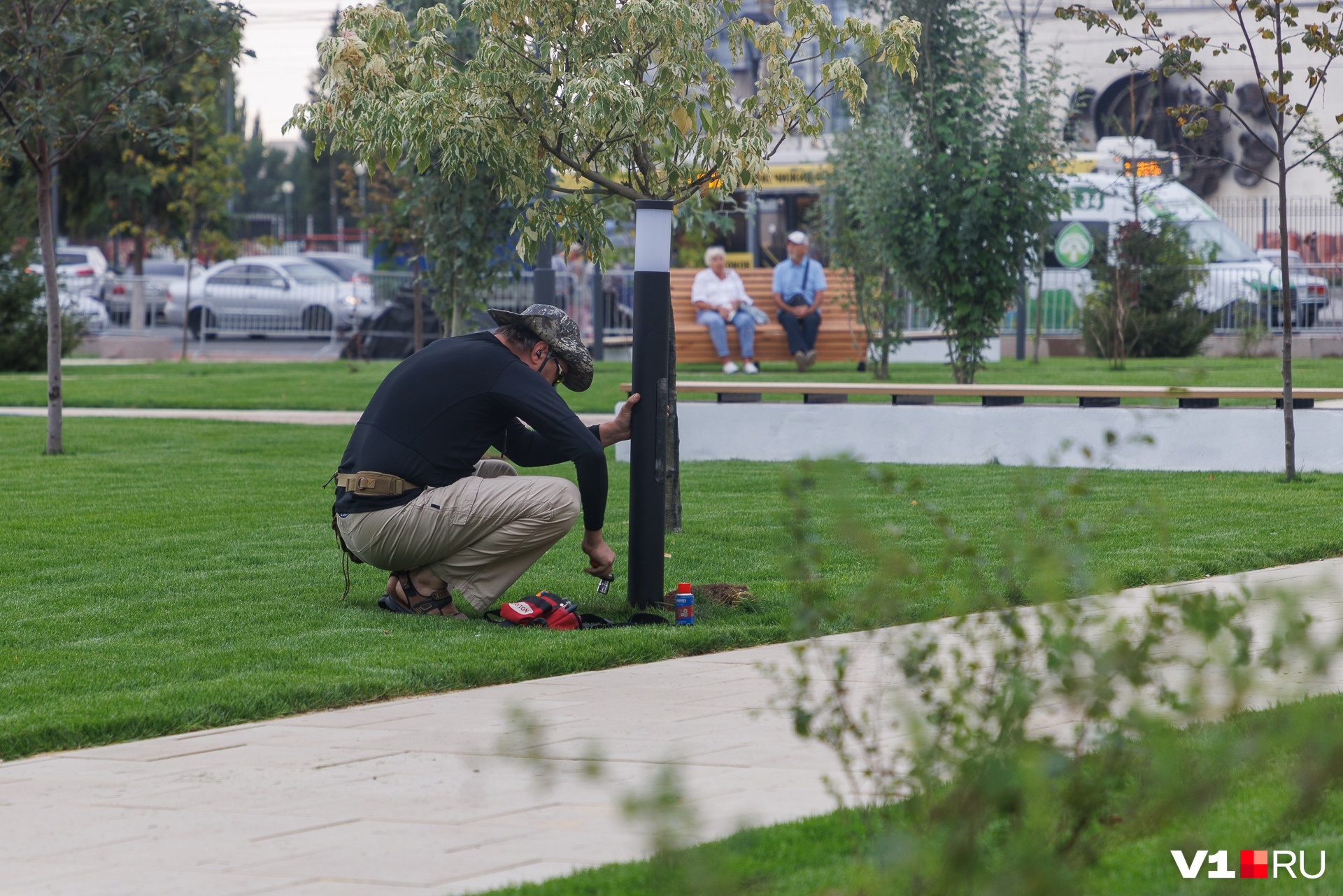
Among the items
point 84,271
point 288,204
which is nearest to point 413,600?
point 84,271

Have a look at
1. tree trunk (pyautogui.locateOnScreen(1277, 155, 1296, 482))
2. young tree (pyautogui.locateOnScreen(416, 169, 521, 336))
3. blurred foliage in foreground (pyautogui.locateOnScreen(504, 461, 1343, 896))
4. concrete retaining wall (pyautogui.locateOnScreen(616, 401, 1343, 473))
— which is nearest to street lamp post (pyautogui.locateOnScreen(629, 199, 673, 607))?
blurred foliage in foreground (pyautogui.locateOnScreen(504, 461, 1343, 896))

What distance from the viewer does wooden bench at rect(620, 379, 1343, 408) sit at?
36.3 ft

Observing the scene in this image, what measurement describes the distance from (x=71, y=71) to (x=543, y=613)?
29.9 feet

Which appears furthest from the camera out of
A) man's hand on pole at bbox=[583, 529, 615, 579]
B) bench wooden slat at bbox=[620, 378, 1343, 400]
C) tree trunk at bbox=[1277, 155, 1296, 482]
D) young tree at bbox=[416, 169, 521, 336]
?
young tree at bbox=[416, 169, 521, 336]

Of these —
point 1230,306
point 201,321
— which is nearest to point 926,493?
point 1230,306

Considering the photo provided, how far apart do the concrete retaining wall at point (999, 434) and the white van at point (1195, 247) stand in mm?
9611

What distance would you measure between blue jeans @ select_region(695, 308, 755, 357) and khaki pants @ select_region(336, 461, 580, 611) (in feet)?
49.3

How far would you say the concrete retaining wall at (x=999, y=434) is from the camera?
36.6ft

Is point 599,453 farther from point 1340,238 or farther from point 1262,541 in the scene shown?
point 1340,238

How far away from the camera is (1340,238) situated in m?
26.1

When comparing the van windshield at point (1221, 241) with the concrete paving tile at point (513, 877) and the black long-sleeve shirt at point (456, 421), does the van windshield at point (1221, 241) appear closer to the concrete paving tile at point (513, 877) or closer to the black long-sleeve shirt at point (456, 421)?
the black long-sleeve shirt at point (456, 421)

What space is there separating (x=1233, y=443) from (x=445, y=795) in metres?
8.88

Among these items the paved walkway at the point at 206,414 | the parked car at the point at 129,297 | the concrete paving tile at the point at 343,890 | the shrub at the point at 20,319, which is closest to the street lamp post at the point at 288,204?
the parked car at the point at 129,297

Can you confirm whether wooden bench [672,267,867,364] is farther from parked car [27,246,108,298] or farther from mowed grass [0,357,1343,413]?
parked car [27,246,108,298]
